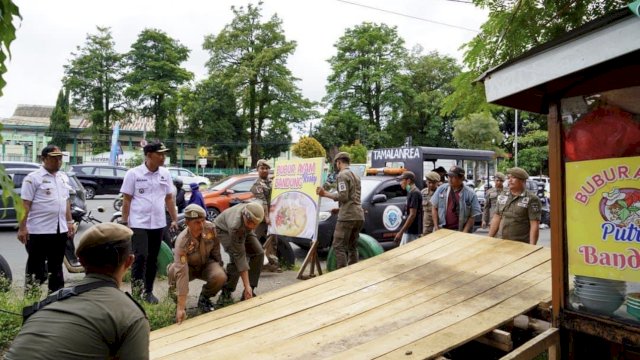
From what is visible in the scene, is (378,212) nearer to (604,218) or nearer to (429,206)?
(429,206)

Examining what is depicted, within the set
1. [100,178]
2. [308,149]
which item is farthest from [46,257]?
[308,149]

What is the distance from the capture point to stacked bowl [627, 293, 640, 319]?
109 inches

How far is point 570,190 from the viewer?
3025 mm

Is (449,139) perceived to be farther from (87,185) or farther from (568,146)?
(568,146)

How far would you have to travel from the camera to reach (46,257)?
5223 millimetres

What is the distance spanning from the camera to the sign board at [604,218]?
275cm

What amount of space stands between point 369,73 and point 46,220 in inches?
1492

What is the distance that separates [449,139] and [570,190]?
42002mm

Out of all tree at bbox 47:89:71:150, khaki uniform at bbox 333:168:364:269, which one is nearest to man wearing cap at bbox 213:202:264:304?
khaki uniform at bbox 333:168:364:269

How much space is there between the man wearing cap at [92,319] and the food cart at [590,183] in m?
2.44

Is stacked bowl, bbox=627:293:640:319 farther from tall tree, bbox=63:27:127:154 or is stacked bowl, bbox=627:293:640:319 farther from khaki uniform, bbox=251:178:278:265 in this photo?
tall tree, bbox=63:27:127:154

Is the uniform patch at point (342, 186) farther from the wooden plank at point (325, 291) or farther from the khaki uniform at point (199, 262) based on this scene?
the khaki uniform at point (199, 262)

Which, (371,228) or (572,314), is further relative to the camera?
(371,228)

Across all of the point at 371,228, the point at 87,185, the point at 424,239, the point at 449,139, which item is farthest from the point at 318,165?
the point at 449,139
